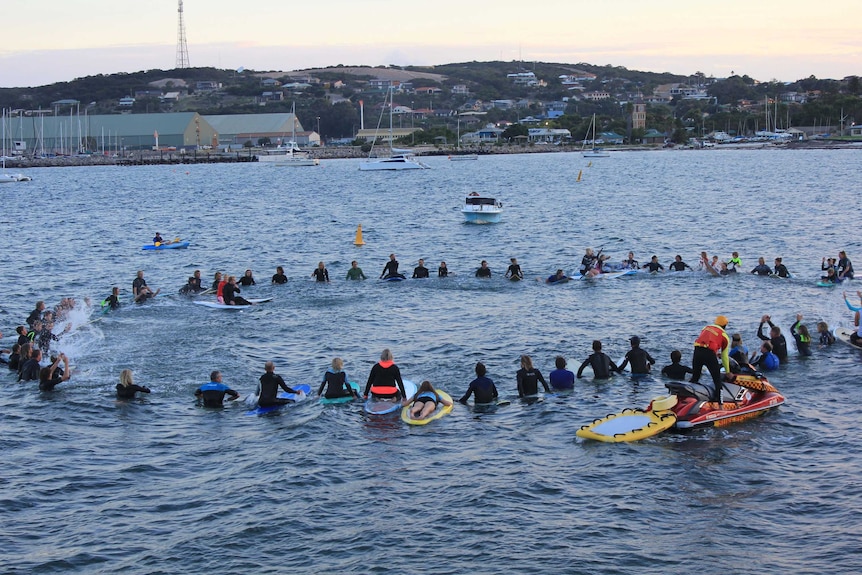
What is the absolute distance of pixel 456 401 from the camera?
21047 millimetres

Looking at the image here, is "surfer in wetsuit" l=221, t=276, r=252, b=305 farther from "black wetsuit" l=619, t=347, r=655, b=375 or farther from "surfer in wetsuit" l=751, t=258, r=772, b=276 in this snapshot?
"surfer in wetsuit" l=751, t=258, r=772, b=276

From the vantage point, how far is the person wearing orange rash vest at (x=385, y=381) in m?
20.2

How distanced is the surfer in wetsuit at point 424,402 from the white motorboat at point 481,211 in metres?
43.7

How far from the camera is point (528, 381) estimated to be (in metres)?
20.9

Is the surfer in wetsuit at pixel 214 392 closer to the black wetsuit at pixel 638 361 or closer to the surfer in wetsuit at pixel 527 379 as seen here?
the surfer in wetsuit at pixel 527 379

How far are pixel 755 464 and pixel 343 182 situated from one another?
111 meters

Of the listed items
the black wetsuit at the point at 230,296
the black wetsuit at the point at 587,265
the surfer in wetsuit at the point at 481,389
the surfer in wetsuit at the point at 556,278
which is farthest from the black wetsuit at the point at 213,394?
the black wetsuit at the point at 587,265

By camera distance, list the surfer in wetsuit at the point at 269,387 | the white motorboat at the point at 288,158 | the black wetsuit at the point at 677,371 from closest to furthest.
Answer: the surfer in wetsuit at the point at 269,387 < the black wetsuit at the point at 677,371 < the white motorboat at the point at 288,158

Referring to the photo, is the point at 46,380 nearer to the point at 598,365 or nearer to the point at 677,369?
the point at 598,365

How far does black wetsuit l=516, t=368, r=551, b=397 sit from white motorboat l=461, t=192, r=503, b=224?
1673 inches

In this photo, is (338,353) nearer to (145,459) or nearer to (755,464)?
(145,459)

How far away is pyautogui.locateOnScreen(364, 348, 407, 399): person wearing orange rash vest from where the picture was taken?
66.4 ft

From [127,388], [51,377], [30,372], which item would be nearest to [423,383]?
[127,388]

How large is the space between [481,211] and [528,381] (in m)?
42.6
